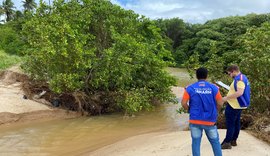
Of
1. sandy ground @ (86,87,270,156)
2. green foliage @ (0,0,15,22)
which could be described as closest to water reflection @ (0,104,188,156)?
sandy ground @ (86,87,270,156)

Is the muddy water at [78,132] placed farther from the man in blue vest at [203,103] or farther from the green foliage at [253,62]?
the man in blue vest at [203,103]

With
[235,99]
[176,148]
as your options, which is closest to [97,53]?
[176,148]

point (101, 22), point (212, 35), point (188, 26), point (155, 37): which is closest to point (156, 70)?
point (155, 37)

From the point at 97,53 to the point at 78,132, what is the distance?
5035 mm

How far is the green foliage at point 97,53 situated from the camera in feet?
42.8

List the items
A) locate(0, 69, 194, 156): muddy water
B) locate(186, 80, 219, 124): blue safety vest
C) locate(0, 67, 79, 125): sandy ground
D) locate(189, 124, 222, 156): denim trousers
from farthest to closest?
locate(0, 67, 79, 125): sandy ground, locate(0, 69, 194, 156): muddy water, locate(189, 124, 222, 156): denim trousers, locate(186, 80, 219, 124): blue safety vest

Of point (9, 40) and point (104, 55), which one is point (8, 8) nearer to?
point (9, 40)

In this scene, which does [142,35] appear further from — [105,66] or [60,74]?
[60,74]

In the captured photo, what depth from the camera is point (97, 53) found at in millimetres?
15516

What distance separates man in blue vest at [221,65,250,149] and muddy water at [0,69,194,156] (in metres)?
4.21

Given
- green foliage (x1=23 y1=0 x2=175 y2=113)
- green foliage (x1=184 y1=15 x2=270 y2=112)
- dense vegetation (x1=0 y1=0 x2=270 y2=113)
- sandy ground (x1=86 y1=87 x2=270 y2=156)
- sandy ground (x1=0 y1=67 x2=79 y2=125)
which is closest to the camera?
sandy ground (x1=86 y1=87 x2=270 y2=156)

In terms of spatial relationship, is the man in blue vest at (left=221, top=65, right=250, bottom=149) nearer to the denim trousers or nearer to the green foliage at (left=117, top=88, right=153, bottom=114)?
the denim trousers

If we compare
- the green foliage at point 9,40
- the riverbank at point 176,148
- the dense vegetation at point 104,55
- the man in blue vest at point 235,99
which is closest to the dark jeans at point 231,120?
the man in blue vest at point 235,99

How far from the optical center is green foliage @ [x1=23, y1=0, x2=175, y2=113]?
1304 centimetres
